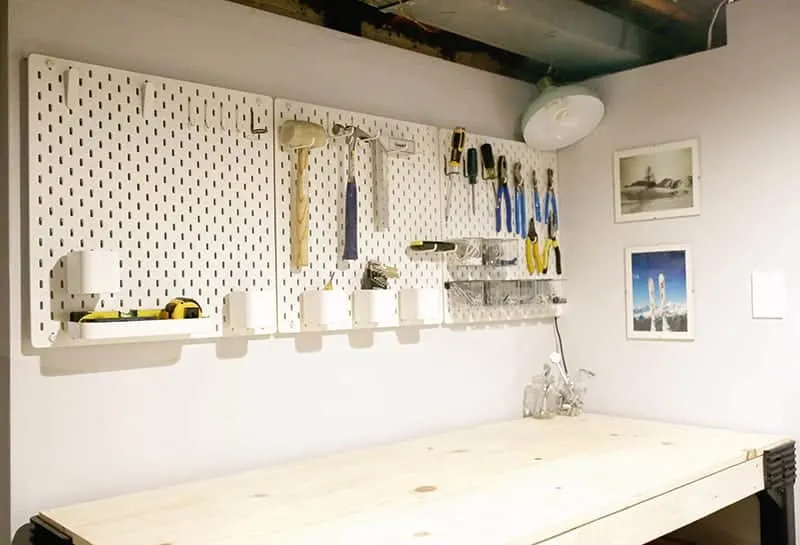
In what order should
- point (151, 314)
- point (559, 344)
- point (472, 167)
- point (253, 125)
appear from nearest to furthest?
1. point (151, 314)
2. point (253, 125)
3. point (472, 167)
4. point (559, 344)

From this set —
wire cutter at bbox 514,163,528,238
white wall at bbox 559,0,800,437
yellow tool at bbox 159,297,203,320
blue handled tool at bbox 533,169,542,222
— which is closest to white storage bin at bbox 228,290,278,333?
yellow tool at bbox 159,297,203,320

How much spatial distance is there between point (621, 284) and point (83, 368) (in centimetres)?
165

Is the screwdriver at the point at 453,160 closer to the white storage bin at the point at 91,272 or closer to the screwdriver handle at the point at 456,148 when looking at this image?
the screwdriver handle at the point at 456,148

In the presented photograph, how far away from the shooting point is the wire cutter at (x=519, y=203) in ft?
8.36

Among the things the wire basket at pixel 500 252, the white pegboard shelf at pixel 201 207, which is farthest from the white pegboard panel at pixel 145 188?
the wire basket at pixel 500 252

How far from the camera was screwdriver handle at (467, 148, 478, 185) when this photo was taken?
7.88ft

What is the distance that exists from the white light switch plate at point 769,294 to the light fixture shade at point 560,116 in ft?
2.31

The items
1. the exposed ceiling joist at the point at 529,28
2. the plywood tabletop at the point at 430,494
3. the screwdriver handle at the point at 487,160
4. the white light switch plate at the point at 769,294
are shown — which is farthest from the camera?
the screwdriver handle at the point at 487,160

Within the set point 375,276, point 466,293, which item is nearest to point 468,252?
point 466,293

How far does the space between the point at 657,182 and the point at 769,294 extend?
48 centimetres

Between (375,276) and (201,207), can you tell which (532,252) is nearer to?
(375,276)

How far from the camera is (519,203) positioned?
2562 mm

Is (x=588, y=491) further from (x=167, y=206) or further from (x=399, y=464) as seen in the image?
(x=167, y=206)

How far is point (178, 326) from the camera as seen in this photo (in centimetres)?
161
